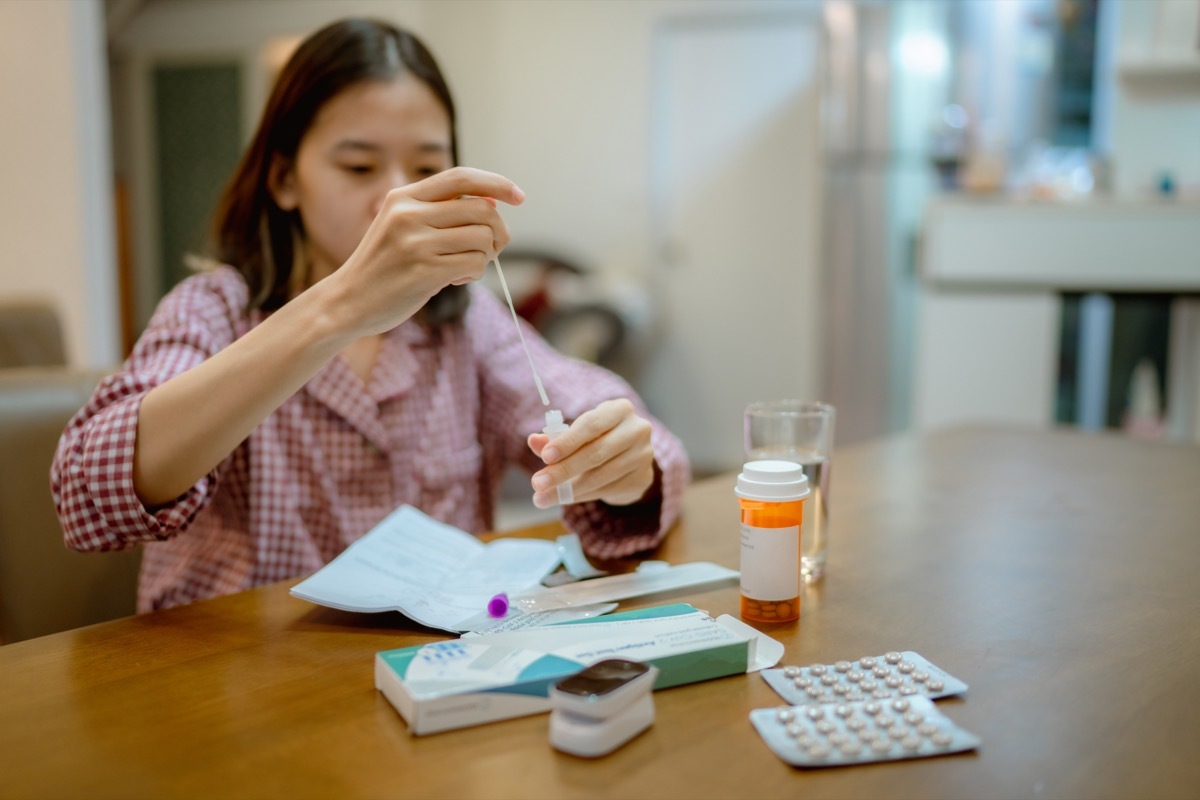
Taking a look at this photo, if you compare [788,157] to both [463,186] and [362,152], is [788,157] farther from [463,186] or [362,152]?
[463,186]

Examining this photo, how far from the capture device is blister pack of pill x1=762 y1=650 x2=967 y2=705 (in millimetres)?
656

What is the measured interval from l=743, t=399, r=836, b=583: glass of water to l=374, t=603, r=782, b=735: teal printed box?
194mm

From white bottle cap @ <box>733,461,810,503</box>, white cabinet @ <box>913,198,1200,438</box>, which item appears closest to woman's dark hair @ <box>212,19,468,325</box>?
white bottle cap @ <box>733,461,810,503</box>

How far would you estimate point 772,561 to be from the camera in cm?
79

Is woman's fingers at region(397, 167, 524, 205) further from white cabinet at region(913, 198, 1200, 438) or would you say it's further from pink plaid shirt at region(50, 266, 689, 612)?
white cabinet at region(913, 198, 1200, 438)

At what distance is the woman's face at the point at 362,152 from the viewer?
1.16 metres

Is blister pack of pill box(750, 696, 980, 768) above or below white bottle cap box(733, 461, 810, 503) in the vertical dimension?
below

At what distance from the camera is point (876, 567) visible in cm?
96

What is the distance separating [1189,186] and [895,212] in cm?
114

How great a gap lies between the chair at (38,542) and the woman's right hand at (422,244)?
0.44 metres

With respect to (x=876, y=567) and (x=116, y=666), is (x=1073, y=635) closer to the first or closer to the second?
(x=876, y=567)

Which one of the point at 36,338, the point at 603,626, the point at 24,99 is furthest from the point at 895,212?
the point at 603,626

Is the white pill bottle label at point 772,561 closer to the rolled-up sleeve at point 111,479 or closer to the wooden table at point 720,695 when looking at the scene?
the wooden table at point 720,695

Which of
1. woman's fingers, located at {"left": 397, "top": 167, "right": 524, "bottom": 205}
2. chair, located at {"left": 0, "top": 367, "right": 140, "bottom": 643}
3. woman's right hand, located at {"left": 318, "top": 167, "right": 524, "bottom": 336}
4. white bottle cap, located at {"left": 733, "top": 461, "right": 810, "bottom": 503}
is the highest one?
woman's fingers, located at {"left": 397, "top": 167, "right": 524, "bottom": 205}
